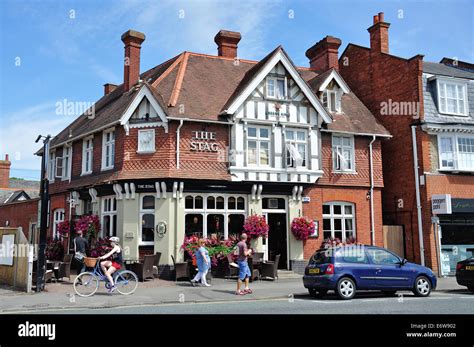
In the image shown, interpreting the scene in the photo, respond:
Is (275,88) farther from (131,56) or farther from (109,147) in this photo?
(109,147)

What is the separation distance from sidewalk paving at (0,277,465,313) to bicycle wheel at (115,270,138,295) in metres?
0.21

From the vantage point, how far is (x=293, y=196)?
21297 mm

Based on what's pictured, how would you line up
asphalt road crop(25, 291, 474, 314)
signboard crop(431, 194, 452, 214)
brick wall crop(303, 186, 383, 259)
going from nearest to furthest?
asphalt road crop(25, 291, 474, 314)
signboard crop(431, 194, 452, 214)
brick wall crop(303, 186, 383, 259)

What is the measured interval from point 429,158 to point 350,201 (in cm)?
427

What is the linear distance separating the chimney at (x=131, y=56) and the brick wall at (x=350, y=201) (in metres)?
10.4

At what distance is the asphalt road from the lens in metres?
10.9

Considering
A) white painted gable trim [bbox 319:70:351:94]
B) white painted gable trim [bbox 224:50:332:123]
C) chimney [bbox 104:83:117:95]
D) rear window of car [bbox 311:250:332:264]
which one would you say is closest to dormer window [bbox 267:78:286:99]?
Result: white painted gable trim [bbox 224:50:332:123]

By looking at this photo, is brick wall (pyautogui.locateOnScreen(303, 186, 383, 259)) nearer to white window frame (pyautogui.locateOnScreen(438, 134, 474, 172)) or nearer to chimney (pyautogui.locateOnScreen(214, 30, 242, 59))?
white window frame (pyautogui.locateOnScreen(438, 134, 474, 172))

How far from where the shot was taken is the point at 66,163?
25453mm

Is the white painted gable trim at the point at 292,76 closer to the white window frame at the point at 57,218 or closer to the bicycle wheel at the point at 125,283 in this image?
the bicycle wheel at the point at 125,283

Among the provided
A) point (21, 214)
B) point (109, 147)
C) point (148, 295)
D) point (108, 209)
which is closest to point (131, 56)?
point (109, 147)

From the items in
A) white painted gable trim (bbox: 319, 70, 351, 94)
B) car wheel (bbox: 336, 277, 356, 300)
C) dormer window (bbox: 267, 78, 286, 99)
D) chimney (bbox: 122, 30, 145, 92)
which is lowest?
car wheel (bbox: 336, 277, 356, 300)

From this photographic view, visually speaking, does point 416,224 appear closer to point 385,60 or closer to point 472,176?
point 472,176
